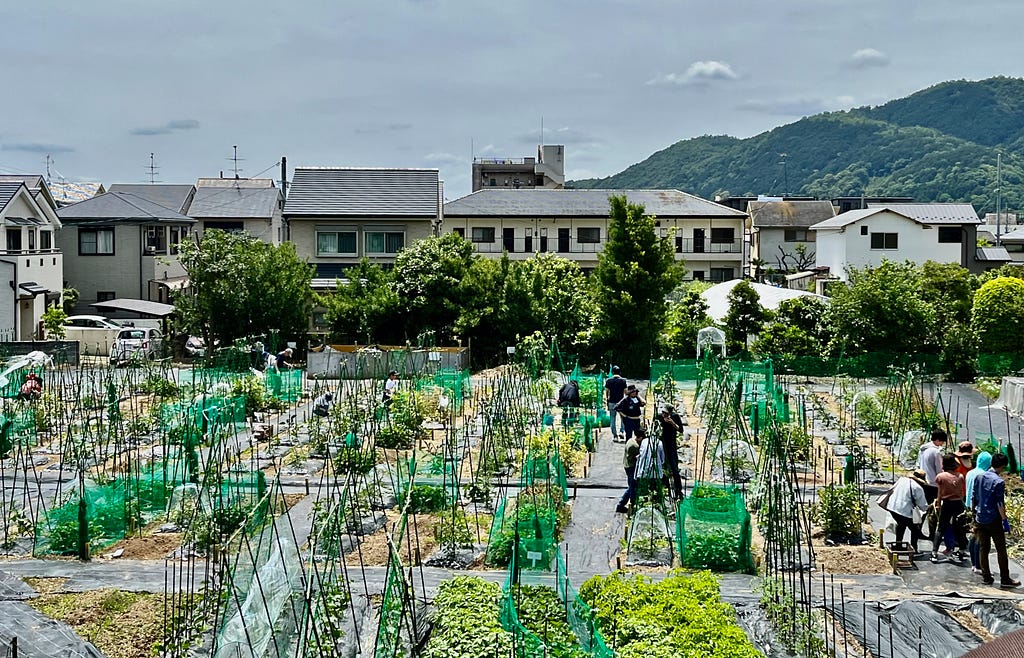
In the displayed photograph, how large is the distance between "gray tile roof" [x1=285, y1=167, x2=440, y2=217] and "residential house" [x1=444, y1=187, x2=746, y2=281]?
13.0 ft

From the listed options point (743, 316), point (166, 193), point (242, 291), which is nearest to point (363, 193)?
point (166, 193)

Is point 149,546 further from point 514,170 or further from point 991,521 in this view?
point 514,170

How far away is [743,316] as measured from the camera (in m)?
27.2

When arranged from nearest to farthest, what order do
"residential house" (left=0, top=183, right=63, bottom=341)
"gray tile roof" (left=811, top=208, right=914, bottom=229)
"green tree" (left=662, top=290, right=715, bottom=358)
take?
"green tree" (left=662, top=290, right=715, bottom=358) < "residential house" (left=0, top=183, right=63, bottom=341) < "gray tile roof" (left=811, top=208, right=914, bottom=229)

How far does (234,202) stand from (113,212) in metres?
8.73

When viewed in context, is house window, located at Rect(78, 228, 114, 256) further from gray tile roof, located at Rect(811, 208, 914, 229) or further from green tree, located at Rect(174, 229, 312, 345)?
gray tile roof, located at Rect(811, 208, 914, 229)

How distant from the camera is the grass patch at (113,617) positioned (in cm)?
795

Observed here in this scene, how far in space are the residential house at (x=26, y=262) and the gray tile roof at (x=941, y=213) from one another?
29.5 m

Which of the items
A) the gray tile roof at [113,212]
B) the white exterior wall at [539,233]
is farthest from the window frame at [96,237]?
the white exterior wall at [539,233]

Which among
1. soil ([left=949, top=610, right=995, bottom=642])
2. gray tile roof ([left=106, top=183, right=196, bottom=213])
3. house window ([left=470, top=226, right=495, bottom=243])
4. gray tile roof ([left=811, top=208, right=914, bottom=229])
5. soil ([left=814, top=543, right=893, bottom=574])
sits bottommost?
soil ([left=949, top=610, right=995, bottom=642])

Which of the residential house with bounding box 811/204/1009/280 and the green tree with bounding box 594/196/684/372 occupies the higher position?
the residential house with bounding box 811/204/1009/280

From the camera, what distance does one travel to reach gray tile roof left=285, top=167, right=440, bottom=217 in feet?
124

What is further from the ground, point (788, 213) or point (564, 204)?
point (788, 213)

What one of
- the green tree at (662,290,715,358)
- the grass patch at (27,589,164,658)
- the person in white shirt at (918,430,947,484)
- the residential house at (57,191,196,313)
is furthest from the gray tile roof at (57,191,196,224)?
the person in white shirt at (918,430,947,484)
